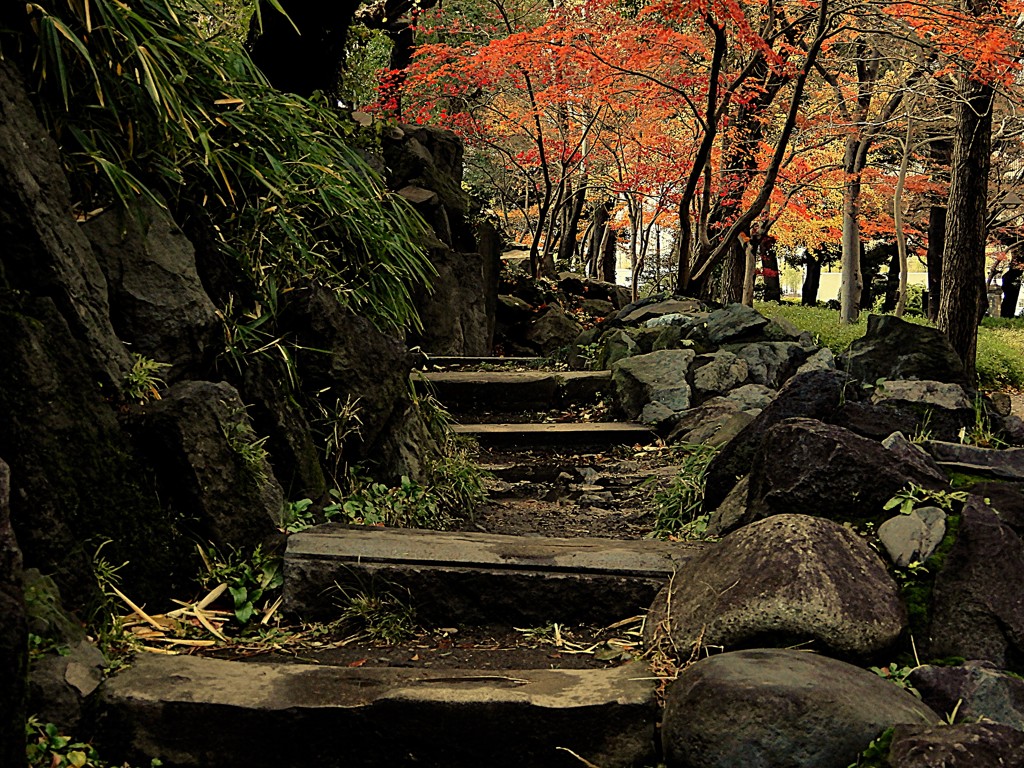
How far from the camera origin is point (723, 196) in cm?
1441

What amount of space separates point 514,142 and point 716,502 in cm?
1586

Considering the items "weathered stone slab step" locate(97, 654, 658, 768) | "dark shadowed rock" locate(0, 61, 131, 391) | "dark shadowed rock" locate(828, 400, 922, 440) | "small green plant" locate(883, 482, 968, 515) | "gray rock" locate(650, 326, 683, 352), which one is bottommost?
"weathered stone slab step" locate(97, 654, 658, 768)

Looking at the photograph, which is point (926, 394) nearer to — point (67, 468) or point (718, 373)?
point (718, 373)

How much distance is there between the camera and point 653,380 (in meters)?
6.75

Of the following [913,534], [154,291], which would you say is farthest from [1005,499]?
[154,291]

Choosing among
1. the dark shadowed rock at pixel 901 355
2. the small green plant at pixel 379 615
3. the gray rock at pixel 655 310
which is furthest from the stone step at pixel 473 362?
the small green plant at pixel 379 615

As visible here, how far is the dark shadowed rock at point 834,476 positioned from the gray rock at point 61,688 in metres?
2.32

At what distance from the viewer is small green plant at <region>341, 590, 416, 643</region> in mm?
3123

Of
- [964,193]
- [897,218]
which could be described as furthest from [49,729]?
[897,218]

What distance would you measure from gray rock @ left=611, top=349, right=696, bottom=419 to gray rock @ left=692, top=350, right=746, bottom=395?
0.10 m

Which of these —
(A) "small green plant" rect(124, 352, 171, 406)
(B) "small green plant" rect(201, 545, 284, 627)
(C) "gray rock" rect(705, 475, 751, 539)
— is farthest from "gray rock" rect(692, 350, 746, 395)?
(A) "small green plant" rect(124, 352, 171, 406)

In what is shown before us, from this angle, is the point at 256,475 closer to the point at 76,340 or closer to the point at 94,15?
the point at 76,340

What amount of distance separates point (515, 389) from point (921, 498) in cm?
396

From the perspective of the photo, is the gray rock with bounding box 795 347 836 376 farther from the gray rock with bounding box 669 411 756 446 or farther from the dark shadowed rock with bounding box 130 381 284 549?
the dark shadowed rock with bounding box 130 381 284 549
